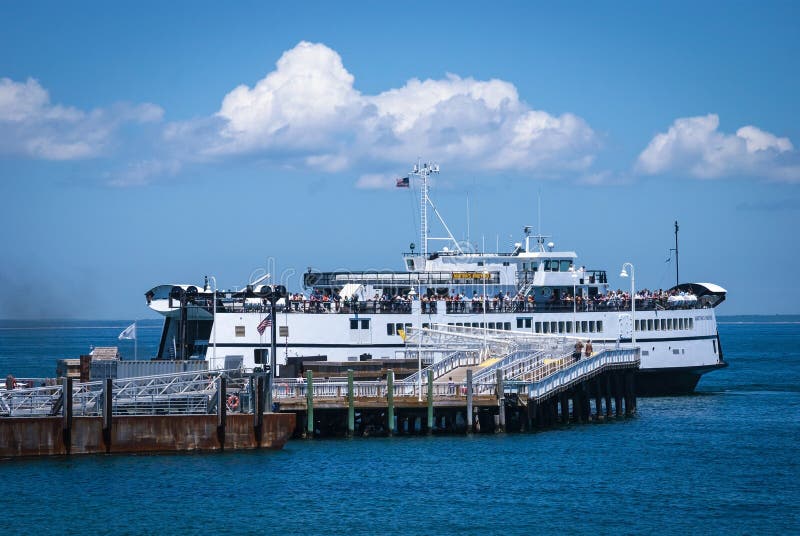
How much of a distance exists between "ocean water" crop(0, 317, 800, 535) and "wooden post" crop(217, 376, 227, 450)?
2.07 ft

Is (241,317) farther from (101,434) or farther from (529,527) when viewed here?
(529,527)

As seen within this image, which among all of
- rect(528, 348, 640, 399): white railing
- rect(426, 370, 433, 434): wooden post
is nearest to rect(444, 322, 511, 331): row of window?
rect(528, 348, 640, 399): white railing

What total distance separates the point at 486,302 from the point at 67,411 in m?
32.4

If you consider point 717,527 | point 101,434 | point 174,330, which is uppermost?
point 174,330

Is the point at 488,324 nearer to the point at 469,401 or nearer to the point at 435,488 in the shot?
the point at 469,401

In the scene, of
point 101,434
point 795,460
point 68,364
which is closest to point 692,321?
point 795,460

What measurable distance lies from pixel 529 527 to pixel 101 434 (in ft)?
51.5

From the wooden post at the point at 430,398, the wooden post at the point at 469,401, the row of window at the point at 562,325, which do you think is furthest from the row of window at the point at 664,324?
the wooden post at the point at 430,398

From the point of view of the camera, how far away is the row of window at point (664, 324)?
7088 cm

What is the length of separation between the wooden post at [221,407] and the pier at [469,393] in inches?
201

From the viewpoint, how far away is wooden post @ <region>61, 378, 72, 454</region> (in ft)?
137

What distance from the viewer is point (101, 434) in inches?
1667

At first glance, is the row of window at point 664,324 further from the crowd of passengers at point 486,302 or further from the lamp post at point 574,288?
the lamp post at point 574,288

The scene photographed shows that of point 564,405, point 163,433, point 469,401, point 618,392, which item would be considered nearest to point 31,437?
point 163,433
